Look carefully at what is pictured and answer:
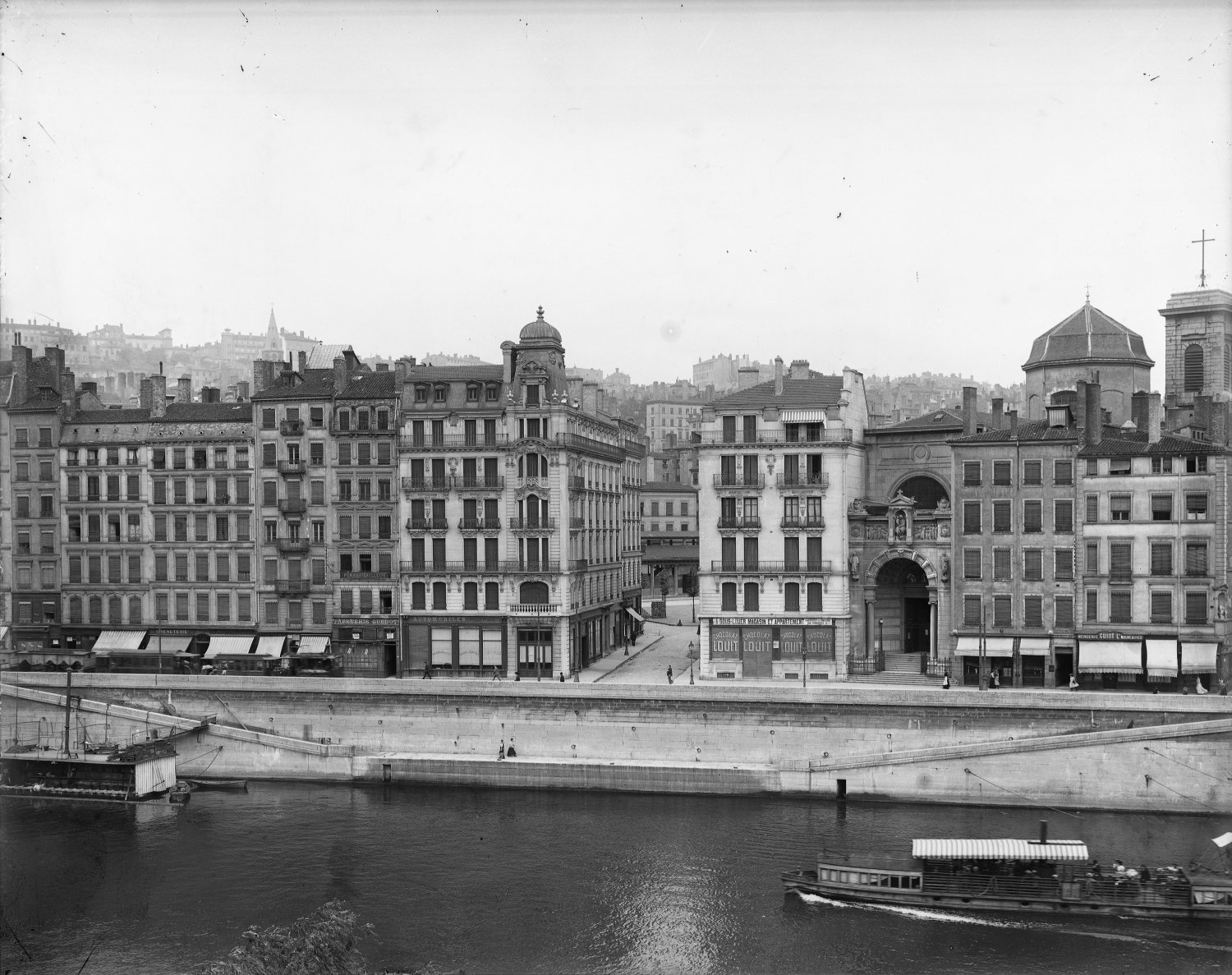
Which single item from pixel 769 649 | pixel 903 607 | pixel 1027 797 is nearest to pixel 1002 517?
pixel 903 607

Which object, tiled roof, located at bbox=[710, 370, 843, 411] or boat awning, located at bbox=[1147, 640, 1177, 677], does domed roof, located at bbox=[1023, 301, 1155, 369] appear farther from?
boat awning, located at bbox=[1147, 640, 1177, 677]

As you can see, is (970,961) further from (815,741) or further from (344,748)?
(344,748)

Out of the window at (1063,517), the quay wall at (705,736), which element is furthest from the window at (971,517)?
the quay wall at (705,736)

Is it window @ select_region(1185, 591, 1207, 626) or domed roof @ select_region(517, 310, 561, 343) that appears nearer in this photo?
window @ select_region(1185, 591, 1207, 626)

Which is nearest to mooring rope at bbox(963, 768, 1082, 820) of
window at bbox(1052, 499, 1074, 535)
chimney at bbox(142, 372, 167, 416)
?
window at bbox(1052, 499, 1074, 535)

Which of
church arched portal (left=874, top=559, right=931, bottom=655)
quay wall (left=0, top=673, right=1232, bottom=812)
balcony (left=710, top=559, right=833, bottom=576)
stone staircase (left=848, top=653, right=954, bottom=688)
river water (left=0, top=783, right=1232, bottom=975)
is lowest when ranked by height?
river water (left=0, top=783, right=1232, bottom=975)

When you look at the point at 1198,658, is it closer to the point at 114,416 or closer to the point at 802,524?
the point at 802,524
